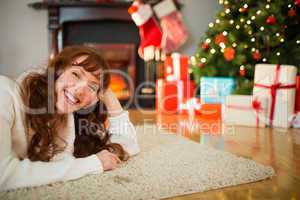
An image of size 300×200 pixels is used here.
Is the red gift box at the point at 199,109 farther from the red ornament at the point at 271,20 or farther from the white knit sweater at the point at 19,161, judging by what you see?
the white knit sweater at the point at 19,161

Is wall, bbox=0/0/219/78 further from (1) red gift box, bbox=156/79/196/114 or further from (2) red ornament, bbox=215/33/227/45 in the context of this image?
(2) red ornament, bbox=215/33/227/45

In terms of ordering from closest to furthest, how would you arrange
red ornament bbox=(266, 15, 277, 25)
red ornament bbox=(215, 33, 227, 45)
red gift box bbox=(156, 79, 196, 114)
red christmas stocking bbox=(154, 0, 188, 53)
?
red ornament bbox=(266, 15, 277, 25) < red ornament bbox=(215, 33, 227, 45) < red gift box bbox=(156, 79, 196, 114) < red christmas stocking bbox=(154, 0, 188, 53)

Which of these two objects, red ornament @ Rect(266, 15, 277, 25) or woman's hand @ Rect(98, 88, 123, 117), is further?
red ornament @ Rect(266, 15, 277, 25)

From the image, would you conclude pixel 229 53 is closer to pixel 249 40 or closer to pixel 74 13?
pixel 249 40

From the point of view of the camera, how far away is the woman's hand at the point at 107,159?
0.99 metres

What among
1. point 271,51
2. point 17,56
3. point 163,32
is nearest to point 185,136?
point 271,51

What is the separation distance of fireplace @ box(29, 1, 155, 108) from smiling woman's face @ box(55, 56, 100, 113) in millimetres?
2239

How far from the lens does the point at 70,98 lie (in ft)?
3.03

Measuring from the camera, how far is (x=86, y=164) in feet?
3.06

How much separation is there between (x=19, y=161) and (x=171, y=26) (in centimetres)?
257

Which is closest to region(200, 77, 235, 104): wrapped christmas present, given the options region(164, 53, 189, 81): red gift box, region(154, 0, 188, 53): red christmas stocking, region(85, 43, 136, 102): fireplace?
region(164, 53, 189, 81): red gift box

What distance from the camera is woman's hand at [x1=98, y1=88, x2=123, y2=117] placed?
109cm

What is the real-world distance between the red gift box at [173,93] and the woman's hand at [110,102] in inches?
61.5

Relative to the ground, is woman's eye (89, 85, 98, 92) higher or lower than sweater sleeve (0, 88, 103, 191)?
higher
